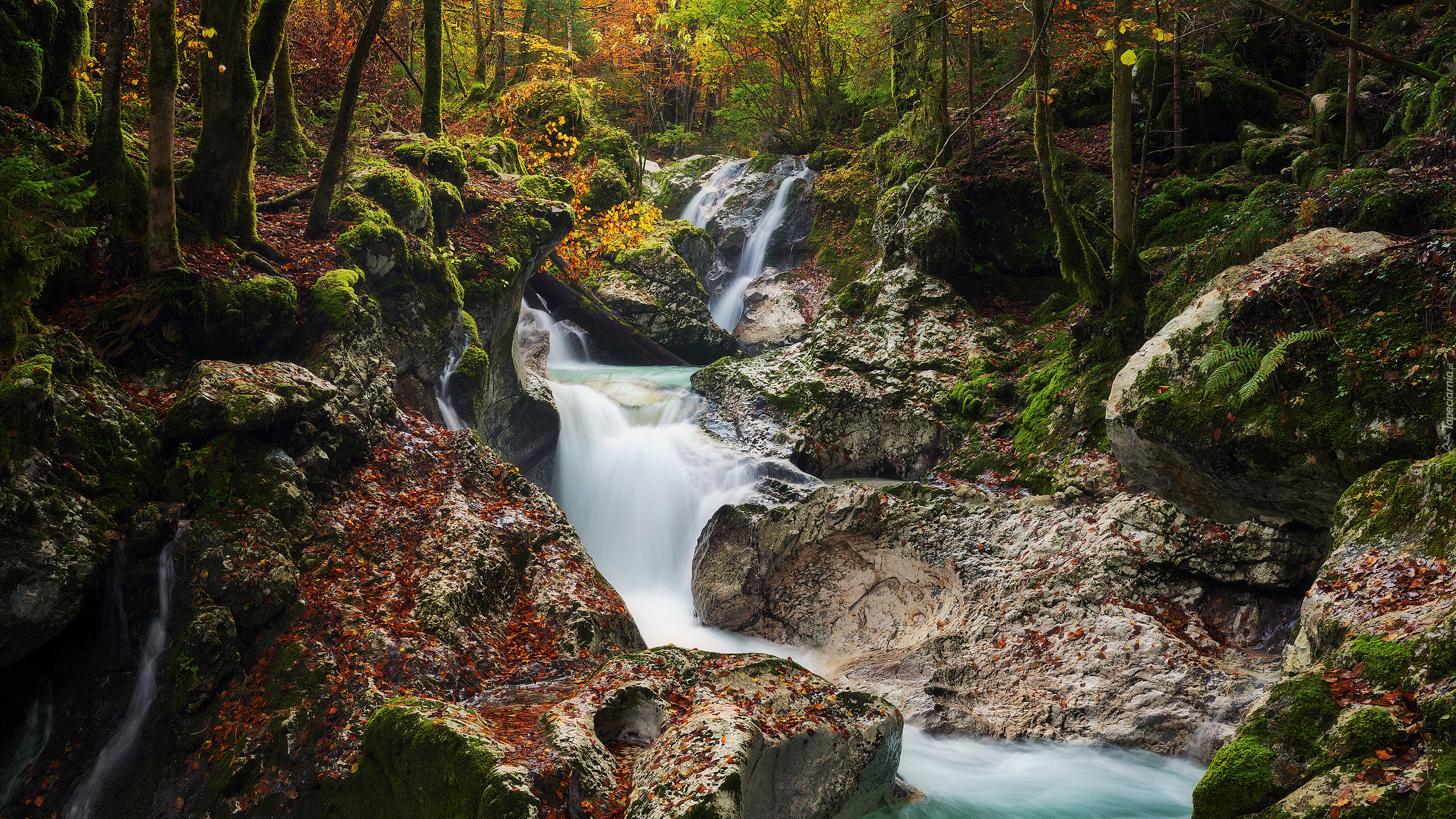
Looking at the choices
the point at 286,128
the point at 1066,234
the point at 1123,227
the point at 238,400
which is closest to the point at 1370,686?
the point at 1123,227

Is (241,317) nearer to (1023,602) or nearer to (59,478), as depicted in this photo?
(59,478)

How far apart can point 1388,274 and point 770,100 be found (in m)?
21.9

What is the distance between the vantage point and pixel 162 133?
23.8 ft

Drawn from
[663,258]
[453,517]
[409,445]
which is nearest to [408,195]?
[409,445]

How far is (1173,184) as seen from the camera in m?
11.9

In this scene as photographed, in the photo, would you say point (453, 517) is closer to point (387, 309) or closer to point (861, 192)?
point (387, 309)

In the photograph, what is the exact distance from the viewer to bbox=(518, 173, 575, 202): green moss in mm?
13946

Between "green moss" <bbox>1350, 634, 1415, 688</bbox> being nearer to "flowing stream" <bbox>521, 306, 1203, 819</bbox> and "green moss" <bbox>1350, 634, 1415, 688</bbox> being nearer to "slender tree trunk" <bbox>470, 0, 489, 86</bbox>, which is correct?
"flowing stream" <bbox>521, 306, 1203, 819</bbox>

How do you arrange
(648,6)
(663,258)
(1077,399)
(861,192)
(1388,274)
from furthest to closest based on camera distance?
1. (648,6)
2. (861,192)
3. (663,258)
4. (1077,399)
5. (1388,274)

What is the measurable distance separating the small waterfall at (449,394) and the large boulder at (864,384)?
14.9ft

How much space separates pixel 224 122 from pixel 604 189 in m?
10.3

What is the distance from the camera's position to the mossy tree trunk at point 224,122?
328 inches

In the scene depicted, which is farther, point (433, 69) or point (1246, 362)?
point (433, 69)

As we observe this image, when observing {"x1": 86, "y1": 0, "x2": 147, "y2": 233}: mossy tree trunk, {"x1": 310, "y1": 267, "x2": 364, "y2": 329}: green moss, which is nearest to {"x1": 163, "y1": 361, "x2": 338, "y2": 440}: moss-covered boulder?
{"x1": 310, "y1": 267, "x2": 364, "y2": 329}: green moss
